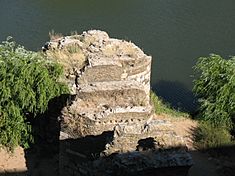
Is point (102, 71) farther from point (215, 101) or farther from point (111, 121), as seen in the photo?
point (215, 101)

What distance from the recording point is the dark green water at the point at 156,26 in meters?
20.3

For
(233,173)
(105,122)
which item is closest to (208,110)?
(233,173)

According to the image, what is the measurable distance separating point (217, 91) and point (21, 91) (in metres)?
6.01

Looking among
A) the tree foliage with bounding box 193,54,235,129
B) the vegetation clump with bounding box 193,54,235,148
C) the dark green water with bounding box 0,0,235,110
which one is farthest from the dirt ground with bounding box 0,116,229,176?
the dark green water with bounding box 0,0,235,110

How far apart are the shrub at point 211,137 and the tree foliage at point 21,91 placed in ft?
13.2

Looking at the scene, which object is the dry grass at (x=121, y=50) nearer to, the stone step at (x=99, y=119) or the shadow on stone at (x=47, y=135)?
the shadow on stone at (x=47, y=135)

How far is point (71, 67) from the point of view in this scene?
1356 centimetres

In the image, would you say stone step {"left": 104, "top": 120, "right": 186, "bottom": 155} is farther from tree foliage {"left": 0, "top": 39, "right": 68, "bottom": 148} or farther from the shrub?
the shrub

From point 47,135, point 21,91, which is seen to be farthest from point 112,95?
point 47,135

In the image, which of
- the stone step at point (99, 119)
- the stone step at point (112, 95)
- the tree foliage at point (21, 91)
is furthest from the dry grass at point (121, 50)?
the stone step at point (99, 119)

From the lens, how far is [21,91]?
12.2 m

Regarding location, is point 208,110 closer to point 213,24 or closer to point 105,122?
point 105,122

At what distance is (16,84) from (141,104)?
10.7 feet

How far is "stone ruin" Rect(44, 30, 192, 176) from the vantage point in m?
8.37
